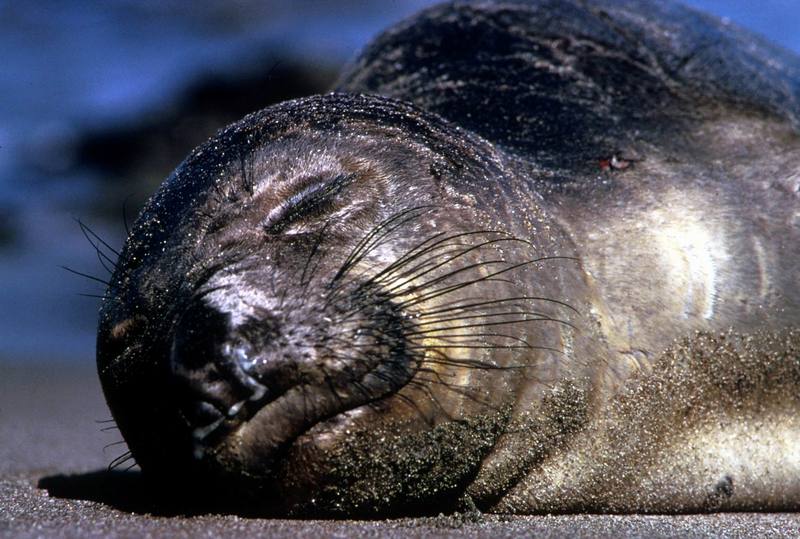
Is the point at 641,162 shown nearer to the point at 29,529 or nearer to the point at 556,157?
the point at 556,157

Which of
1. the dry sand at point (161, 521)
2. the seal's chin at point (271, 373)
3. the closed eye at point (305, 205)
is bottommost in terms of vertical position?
the dry sand at point (161, 521)

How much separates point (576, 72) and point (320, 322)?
2.02 m

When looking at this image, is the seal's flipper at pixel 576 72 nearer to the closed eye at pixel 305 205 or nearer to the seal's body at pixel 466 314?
the seal's body at pixel 466 314

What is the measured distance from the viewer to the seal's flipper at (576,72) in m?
3.47

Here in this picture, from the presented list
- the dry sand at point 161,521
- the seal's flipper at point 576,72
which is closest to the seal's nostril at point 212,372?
the dry sand at point 161,521

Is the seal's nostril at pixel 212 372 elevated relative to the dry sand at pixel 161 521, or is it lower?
elevated

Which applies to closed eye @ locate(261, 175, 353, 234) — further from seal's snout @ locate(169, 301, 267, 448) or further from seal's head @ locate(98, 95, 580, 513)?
seal's snout @ locate(169, 301, 267, 448)

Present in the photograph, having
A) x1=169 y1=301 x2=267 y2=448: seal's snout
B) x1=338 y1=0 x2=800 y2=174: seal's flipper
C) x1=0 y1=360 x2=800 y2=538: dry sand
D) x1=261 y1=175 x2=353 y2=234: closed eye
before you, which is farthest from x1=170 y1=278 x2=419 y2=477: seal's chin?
x1=338 y1=0 x2=800 y2=174: seal's flipper

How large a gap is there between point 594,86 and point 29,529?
2.59 m

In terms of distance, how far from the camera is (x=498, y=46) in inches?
160

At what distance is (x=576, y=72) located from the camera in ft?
12.5

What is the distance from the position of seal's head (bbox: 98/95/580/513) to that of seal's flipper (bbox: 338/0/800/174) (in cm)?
84

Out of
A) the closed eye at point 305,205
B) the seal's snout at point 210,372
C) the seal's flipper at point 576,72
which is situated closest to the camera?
the seal's snout at point 210,372

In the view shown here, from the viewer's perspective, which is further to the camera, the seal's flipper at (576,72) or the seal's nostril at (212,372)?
the seal's flipper at (576,72)
